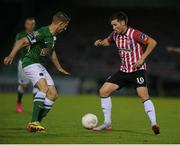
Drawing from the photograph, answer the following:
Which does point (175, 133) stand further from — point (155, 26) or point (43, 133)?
point (155, 26)

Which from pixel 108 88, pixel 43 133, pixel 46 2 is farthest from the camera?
pixel 46 2

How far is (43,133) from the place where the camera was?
10820 millimetres

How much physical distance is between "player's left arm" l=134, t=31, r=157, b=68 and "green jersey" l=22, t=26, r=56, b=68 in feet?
5.16

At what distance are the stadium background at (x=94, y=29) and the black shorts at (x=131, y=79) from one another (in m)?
17.4

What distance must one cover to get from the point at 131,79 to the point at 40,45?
180cm

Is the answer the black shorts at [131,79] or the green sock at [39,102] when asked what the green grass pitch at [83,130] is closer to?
the green sock at [39,102]

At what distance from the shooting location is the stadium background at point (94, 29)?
3148cm

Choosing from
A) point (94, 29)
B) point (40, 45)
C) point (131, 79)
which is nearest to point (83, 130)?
point (131, 79)

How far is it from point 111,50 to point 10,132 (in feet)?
75.4

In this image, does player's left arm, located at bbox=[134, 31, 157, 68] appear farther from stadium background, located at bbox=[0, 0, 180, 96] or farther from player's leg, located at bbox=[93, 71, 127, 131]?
stadium background, located at bbox=[0, 0, 180, 96]

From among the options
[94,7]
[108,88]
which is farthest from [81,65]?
[108,88]

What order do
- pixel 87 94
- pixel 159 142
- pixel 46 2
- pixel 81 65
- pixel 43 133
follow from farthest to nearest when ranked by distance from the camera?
pixel 46 2
pixel 81 65
pixel 87 94
pixel 43 133
pixel 159 142

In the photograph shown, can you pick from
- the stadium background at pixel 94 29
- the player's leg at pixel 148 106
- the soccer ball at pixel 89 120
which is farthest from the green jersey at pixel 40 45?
the stadium background at pixel 94 29

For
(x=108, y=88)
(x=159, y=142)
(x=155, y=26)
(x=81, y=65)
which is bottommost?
(x=159, y=142)
